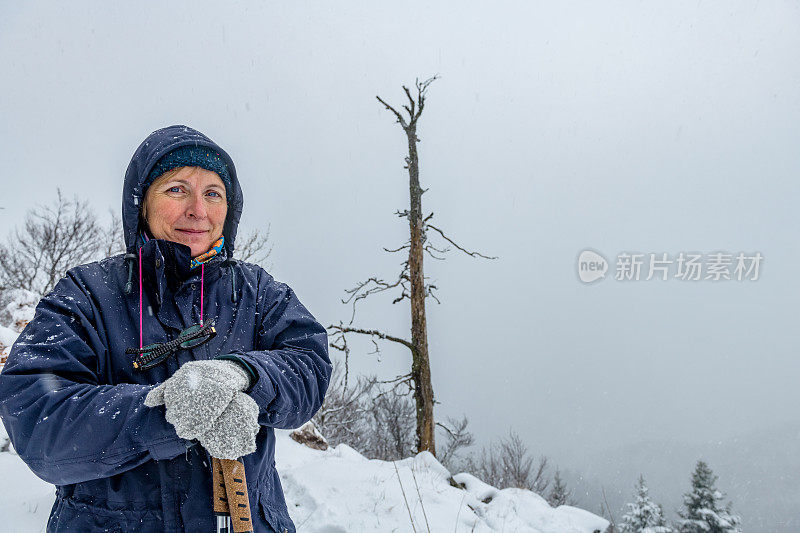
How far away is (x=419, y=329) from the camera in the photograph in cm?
804

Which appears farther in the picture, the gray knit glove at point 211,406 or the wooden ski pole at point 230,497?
the wooden ski pole at point 230,497

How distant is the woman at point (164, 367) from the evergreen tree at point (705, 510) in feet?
81.1

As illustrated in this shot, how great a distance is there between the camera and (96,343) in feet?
4.79

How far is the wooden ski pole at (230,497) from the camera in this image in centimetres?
138

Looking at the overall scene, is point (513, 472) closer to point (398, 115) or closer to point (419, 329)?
point (419, 329)

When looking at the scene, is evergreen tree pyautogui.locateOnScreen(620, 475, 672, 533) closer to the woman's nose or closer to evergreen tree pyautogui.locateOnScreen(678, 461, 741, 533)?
evergreen tree pyautogui.locateOnScreen(678, 461, 741, 533)

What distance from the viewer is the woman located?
1.25m

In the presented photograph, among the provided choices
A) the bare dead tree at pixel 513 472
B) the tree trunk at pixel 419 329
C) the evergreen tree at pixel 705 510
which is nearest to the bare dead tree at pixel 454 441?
the tree trunk at pixel 419 329

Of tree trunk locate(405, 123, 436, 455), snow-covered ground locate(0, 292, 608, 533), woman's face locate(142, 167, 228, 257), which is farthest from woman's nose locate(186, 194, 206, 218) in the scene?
tree trunk locate(405, 123, 436, 455)

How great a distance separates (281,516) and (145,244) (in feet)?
3.86

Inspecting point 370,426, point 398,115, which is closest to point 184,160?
point 398,115

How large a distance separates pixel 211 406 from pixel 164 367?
40cm

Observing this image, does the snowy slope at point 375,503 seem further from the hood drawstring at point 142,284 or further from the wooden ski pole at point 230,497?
the hood drawstring at point 142,284

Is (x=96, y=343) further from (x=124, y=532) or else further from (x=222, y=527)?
(x=222, y=527)
